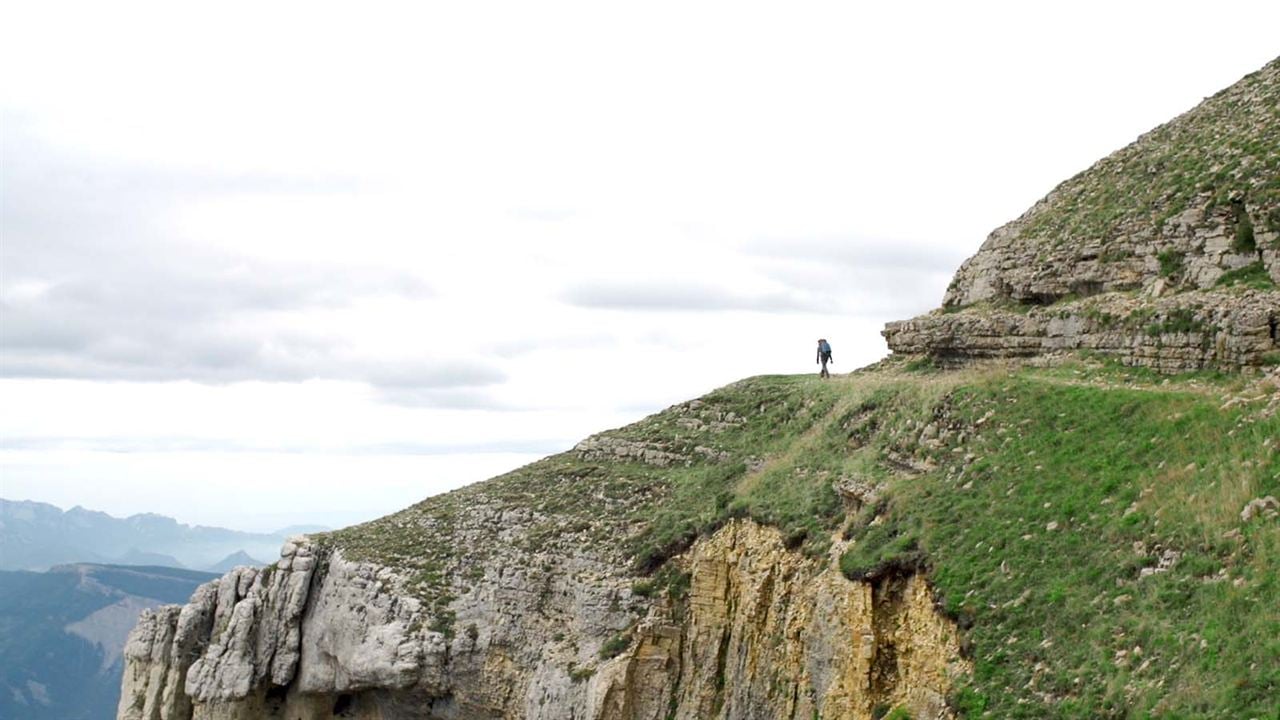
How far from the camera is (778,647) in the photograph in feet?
103

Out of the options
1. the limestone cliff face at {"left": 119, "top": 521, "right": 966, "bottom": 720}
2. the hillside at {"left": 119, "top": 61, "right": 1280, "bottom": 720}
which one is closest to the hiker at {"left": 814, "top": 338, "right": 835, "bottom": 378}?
the hillside at {"left": 119, "top": 61, "right": 1280, "bottom": 720}

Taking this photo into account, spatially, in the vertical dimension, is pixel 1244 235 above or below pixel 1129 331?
above

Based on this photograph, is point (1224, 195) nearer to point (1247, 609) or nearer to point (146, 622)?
point (1247, 609)

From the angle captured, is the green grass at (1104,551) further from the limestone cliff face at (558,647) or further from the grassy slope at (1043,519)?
the limestone cliff face at (558,647)

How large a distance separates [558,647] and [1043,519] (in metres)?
19.1

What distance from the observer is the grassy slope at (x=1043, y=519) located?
18531mm

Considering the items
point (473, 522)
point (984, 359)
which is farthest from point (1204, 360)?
point (473, 522)

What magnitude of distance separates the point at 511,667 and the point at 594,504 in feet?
22.8

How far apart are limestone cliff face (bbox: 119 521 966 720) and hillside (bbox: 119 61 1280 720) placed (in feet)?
0.37

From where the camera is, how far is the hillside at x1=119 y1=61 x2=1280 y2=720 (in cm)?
2064

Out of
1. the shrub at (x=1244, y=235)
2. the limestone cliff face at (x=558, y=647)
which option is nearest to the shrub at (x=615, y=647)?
the limestone cliff face at (x=558, y=647)

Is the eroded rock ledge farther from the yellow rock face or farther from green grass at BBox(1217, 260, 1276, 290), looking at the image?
the yellow rock face

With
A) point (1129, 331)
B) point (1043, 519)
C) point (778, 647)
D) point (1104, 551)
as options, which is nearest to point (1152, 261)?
point (1129, 331)

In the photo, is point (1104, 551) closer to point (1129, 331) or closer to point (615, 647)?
point (1129, 331)
